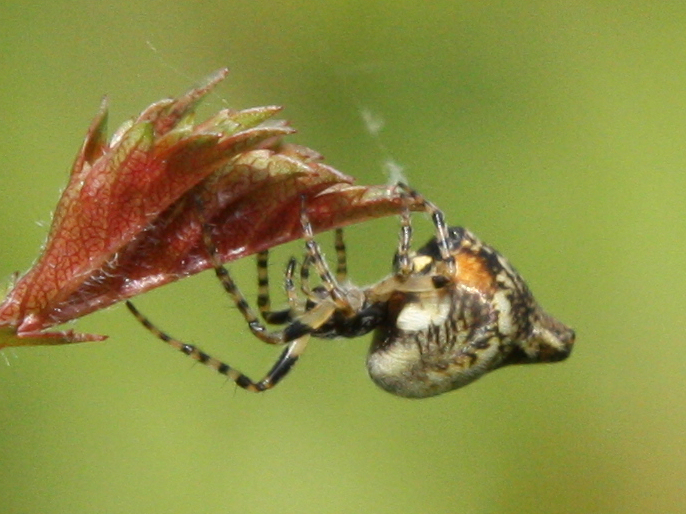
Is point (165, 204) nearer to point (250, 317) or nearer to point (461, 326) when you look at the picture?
point (250, 317)

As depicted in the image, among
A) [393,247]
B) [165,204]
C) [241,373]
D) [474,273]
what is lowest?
[241,373]

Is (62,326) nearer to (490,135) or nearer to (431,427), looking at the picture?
(431,427)

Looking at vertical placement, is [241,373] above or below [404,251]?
below

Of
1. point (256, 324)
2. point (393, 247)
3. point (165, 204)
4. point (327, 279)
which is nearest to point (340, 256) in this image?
point (327, 279)

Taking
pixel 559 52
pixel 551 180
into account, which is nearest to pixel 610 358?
pixel 551 180

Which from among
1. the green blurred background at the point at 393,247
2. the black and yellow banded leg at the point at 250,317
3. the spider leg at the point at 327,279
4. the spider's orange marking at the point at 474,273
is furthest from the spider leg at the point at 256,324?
the green blurred background at the point at 393,247

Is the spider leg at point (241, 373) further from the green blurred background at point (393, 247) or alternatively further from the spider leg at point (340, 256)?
the green blurred background at point (393, 247)
